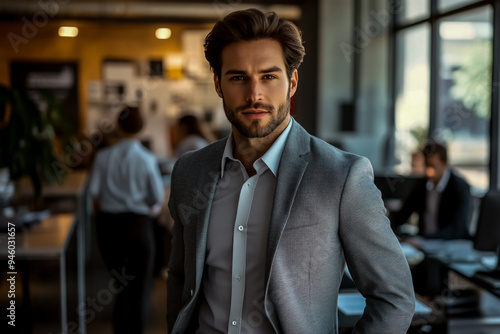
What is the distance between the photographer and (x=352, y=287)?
9.96ft

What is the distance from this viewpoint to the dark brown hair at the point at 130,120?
15.2 feet

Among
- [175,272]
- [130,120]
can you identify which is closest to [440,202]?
[130,120]

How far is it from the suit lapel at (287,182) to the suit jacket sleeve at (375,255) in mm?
130

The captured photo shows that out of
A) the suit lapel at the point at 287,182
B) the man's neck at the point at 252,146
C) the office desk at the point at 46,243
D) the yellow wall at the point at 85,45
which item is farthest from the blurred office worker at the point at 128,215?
the yellow wall at the point at 85,45

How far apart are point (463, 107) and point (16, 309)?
504 centimetres

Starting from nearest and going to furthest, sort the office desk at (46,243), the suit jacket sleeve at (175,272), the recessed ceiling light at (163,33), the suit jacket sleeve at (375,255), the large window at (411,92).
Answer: the suit jacket sleeve at (375,255) < the suit jacket sleeve at (175,272) < the office desk at (46,243) < the large window at (411,92) < the recessed ceiling light at (163,33)

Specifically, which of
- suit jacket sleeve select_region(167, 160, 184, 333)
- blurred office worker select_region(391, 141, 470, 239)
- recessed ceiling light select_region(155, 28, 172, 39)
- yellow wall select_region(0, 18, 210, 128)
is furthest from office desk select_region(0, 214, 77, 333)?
recessed ceiling light select_region(155, 28, 172, 39)

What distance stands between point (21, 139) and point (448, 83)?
16.4ft

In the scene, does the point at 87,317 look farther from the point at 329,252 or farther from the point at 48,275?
the point at 329,252

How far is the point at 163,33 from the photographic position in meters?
12.4

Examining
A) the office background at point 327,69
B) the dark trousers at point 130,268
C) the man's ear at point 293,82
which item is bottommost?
the dark trousers at point 130,268

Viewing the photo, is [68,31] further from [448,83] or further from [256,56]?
[256,56]

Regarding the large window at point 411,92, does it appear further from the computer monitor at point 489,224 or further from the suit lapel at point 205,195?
the suit lapel at point 205,195

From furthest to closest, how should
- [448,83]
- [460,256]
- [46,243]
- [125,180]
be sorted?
[448,83] → [125,180] → [460,256] → [46,243]
